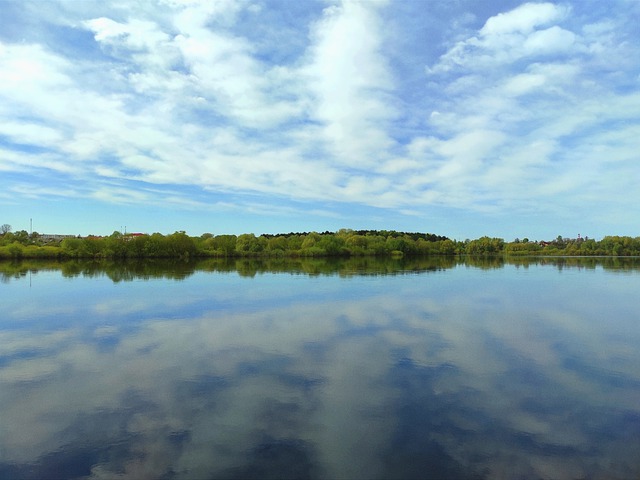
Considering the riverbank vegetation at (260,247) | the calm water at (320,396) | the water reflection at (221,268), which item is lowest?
the calm water at (320,396)

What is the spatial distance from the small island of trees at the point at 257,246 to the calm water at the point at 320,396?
8089cm

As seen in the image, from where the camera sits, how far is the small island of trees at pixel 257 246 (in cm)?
9125

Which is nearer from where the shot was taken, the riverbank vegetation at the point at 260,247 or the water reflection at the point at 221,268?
the water reflection at the point at 221,268

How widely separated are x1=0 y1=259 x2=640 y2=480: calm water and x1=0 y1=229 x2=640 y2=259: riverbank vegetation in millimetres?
80880

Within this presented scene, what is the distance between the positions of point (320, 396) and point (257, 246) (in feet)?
344

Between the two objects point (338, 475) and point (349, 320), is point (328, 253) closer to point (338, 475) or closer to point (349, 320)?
point (349, 320)

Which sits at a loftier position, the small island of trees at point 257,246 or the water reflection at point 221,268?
the small island of trees at point 257,246

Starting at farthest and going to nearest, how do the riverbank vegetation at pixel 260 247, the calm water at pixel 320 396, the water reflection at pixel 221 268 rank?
1. the riverbank vegetation at pixel 260 247
2. the water reflection at pixel 221 268
3. the calm water at pixel 320 396

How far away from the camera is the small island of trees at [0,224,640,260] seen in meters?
91.2

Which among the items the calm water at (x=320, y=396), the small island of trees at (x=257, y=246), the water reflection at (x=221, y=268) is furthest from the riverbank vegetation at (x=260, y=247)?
the calm water at (x=320, y=396)

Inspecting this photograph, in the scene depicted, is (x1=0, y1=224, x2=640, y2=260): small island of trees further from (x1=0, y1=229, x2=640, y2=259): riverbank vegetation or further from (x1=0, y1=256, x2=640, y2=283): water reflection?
(x1=0, y1=256, x2=640, y2=283): water reflection

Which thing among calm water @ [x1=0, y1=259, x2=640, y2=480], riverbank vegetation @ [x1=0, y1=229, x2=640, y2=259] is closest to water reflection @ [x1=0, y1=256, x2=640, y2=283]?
riverbank vegetation @ [x1=0, y1=229, x2=640, y2=259]

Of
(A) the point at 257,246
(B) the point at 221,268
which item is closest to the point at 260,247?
(A) the point at 257,246

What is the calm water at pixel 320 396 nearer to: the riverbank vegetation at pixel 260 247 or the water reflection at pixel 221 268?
the water reflection at pixel 221 268
